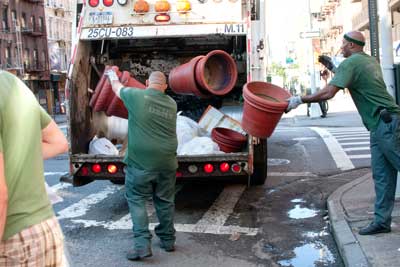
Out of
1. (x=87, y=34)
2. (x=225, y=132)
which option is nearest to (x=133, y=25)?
(x=87, y=34)

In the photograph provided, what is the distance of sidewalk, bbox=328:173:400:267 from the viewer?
4.30 meters

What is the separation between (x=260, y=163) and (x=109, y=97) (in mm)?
2332

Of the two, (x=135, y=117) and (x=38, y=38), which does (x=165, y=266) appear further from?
(x=38, y=38)

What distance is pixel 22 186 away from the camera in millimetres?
2137

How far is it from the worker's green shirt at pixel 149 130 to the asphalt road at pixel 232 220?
0.88 metres

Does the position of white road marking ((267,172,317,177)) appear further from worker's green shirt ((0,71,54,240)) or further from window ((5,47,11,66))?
window ((5,47,11,66))

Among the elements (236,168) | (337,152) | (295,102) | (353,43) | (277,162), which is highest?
(353,43)

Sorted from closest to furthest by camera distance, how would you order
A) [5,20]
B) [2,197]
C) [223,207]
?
[2,197], [223,207], [5,20]

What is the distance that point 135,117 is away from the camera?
4996 mm

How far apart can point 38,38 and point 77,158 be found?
4418cm

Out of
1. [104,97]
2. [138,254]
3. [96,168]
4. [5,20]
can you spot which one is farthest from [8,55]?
[138,254]

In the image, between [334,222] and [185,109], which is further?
[185,109]

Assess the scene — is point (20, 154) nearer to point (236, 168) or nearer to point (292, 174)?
point (236, 168)

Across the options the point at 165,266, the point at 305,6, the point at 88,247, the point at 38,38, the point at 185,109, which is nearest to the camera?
the point at 165,266
